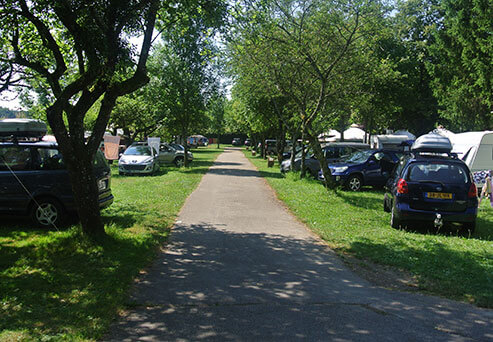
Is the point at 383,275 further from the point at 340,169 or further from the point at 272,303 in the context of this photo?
the point at 340,169

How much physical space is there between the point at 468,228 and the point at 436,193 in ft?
3.83

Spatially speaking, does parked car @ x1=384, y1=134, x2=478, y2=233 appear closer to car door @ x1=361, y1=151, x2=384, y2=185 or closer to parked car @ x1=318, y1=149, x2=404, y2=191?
parked car @ x1=318, y1=149, x2=404, y2=191

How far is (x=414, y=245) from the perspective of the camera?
7594mm

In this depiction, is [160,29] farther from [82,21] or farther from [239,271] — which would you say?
[239,271]

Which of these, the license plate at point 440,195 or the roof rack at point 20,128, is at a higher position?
the roof rack at point 20,128

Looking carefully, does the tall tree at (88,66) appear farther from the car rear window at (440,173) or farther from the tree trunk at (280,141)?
the tree trunk at (280,141)

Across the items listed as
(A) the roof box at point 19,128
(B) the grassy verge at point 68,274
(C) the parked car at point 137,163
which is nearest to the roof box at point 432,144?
(B) the grassy verge at point 68,274

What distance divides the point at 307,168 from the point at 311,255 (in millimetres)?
15001

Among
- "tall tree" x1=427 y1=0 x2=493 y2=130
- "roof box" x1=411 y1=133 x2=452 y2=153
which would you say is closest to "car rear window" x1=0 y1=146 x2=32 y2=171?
"roof box" x1=411 y1=133 x2=452 y2=153

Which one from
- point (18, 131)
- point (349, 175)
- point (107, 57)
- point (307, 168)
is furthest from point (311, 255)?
point (307, 168)

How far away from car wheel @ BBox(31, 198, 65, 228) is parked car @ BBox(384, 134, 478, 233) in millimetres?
7140

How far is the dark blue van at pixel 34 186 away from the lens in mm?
8570

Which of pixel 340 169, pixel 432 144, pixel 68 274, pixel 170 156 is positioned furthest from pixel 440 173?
pixel 170 156

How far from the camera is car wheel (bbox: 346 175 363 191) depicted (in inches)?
651
